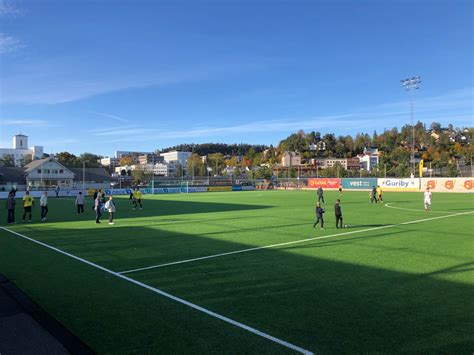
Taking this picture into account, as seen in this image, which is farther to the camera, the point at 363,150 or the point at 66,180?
the point at 363,150

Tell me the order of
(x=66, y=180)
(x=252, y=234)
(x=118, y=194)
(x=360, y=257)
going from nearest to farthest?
1. (x=360, y=257)
2. (x=252, y=234)
3. (x=118, y=194)
4. (x=66, y=180)

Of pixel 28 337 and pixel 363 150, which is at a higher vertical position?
pixel 363 150

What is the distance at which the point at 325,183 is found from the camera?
232 ft

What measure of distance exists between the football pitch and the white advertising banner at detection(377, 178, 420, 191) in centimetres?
4349

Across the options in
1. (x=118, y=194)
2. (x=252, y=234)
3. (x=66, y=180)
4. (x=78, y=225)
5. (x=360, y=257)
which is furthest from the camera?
(x=66, y=180)

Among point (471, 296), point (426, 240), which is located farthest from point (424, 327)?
point (426, 240)

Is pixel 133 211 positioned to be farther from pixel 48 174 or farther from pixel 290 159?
pixel 290 159

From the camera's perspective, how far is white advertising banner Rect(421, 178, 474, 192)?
50000mm

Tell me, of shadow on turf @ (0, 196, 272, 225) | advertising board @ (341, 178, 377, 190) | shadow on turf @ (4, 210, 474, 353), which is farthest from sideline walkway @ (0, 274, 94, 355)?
advertising board @ (341, 178, 377, 190)

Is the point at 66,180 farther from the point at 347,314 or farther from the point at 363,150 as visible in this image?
the point at 363,150

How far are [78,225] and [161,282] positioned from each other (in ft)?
44.6

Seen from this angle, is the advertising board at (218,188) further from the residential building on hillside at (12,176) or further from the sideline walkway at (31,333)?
the sideline walkway at (31,333)

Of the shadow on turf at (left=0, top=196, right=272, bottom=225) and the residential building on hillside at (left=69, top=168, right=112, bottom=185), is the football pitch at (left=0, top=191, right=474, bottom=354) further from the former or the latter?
the residential building on hillside at (left=69, top=168, right=112, bottom=185)

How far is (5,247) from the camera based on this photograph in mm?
13477
